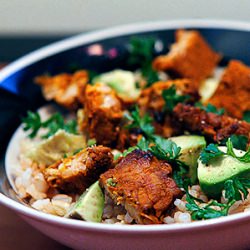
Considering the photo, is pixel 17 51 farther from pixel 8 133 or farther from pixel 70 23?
pixel 8 133

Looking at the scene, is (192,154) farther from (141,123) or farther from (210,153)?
(141,123)

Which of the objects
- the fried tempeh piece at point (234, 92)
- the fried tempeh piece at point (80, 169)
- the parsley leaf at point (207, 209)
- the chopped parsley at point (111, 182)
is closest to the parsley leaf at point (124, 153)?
the fried tempeh piece at point (80, 169)

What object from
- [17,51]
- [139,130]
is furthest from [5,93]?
[17,51]

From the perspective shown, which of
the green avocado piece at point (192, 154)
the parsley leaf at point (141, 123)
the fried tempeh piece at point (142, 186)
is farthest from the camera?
the parsley leaf at point (141, 123)

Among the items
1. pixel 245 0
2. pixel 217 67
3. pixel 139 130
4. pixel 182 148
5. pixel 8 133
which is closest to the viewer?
pixel 182 148

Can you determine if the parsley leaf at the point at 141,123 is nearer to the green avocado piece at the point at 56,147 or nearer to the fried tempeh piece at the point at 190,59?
the green avocado piece at the point at 56,147

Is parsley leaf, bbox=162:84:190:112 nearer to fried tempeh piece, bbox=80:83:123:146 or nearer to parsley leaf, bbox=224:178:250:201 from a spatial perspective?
fried tempeh piece, bbox=80:83:123:146
